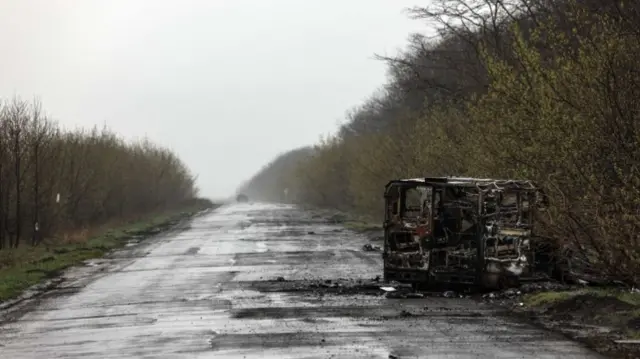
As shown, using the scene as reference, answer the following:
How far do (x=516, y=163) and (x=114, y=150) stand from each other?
39366 mm

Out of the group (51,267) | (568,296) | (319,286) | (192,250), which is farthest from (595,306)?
(192,250)

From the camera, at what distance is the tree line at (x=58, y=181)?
31625 millimetres

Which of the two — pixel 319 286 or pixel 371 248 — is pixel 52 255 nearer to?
pixel 371 248

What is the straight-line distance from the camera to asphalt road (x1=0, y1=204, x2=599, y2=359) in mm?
10086

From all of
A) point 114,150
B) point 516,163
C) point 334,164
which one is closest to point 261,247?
point 516,163

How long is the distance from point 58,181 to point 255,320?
27.3 metres

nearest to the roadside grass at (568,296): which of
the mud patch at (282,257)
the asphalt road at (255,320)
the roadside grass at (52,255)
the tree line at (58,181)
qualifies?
the asphalt road at (255,320)

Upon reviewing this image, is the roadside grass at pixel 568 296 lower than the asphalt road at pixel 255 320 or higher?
higher

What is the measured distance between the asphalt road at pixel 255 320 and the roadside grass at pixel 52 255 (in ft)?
3.40

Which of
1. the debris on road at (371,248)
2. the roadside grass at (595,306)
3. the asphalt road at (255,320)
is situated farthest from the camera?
the debris on road at (371,248)

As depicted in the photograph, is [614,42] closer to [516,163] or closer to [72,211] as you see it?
[516,163]

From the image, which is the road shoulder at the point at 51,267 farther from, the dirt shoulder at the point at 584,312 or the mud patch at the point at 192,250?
the dirt shoulder at the point at 584,312

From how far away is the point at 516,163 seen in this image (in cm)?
1717

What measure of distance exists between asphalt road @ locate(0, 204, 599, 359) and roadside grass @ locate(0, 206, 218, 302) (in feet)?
3.40
